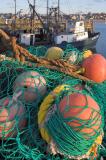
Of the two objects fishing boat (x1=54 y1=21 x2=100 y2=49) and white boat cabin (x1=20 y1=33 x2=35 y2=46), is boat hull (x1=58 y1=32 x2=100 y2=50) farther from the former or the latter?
white boat cabin (x1=20 y1=33 x2=35 y2=46)

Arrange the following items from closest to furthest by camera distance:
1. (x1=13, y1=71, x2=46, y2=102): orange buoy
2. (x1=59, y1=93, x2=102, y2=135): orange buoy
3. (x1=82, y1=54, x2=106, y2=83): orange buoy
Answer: (x1=59, y1=93, x2=102, y2=135): orange buoy → (x1=13, y1=71, x2=46, y2=102): orange buoy → (x1=82, y1=54, x2=106, y2=83): orange buoy

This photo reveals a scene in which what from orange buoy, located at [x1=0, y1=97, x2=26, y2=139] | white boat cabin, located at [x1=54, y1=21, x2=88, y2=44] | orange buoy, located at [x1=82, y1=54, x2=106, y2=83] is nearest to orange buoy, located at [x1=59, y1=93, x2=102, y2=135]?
orange buoy, located at [x1=0, y1=97, x2=26, y2=139]

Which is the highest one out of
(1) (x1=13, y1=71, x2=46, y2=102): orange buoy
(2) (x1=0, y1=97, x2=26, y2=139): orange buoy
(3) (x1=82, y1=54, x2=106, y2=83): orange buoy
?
(3) (x1=82, y1=54, x2=106, y2=83): orange buoy

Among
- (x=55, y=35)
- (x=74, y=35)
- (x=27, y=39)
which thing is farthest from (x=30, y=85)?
(x=74, y=35)

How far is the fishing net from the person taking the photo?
8.08ft

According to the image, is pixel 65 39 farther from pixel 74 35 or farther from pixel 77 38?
pixel 77 38

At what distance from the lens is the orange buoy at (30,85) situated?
9.63 feet

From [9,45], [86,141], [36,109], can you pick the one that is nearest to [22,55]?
[9,45]

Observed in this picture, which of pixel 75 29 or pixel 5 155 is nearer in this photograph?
pixel 5 155

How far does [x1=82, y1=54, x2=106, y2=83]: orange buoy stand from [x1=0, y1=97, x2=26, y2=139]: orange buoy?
90 centimetres

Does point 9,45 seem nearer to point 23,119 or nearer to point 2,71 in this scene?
point 2,71

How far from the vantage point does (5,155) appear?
2732 millimetres

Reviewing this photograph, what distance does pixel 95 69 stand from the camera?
330 cm

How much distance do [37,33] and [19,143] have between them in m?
26.6
